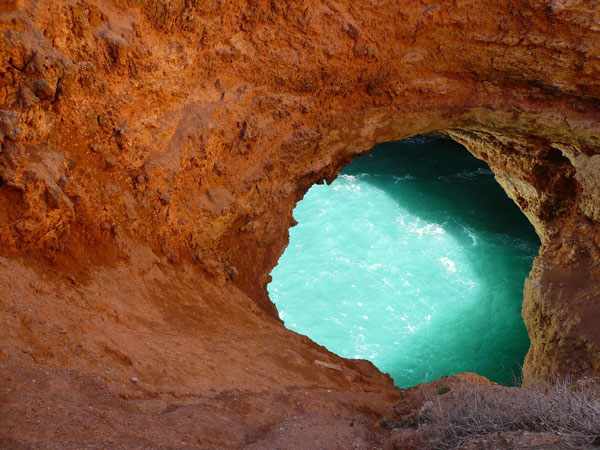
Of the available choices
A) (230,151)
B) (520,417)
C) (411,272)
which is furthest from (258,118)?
(411,272)

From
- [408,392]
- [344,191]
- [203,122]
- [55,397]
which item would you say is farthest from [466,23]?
[344,191]

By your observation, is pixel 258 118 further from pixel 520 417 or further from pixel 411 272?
pixel 411 272

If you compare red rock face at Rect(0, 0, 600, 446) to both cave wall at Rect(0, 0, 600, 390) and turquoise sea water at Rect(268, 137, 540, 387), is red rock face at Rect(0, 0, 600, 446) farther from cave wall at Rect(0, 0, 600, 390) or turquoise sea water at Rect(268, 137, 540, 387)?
turquoise sea water at Rect(268, 137, 540, 387)

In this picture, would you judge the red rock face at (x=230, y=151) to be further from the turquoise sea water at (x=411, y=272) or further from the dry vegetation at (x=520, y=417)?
the turquoise sea water at (x=411, y=272)

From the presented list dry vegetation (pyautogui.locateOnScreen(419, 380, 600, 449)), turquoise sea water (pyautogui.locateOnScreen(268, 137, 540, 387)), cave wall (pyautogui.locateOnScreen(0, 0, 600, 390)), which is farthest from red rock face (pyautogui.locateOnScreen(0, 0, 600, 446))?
turquoise sea water (pyautogui.locateOnScreen(268, 137, 540, 387))

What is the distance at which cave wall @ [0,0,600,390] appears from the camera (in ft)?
15.5

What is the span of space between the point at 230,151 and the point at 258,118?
2.01ft

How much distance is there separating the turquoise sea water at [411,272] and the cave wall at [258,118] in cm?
298

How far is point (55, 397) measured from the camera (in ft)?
10.5

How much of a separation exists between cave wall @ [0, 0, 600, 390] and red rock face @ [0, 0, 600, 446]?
0.02m

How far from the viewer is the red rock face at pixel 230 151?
4383mm

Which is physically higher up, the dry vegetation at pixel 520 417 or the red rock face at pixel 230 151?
the red rock face at pixel 230 151

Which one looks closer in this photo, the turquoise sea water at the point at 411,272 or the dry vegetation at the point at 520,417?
the dry vegetation at the point at 520,417

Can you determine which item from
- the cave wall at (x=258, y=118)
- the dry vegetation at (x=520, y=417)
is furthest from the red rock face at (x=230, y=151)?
the dry vegetation at (x=520, y=417)
